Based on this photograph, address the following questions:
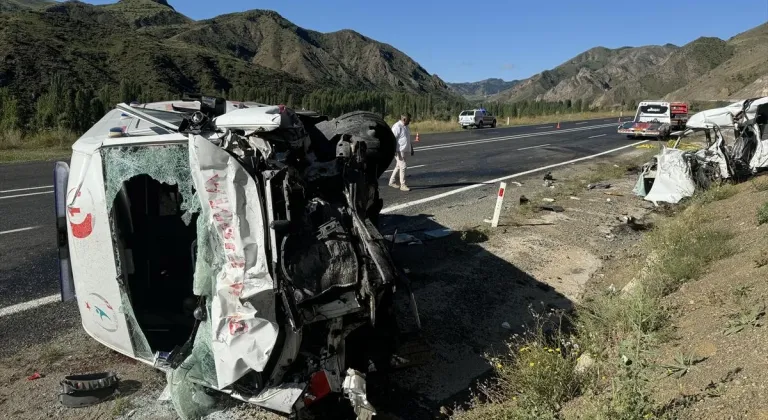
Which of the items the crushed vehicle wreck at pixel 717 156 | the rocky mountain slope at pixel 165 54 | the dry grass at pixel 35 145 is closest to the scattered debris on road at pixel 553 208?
the crushed vehicle wreck at pixel 717 156

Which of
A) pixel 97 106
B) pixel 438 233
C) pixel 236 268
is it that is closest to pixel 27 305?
pixel 236 268

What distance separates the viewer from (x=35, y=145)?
17797 millimetres

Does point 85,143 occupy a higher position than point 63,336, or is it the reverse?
point 85,143

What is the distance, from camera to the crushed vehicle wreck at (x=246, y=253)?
122 inches

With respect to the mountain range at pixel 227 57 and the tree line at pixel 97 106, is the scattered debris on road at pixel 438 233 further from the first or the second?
the mountain range at pixel 227 57

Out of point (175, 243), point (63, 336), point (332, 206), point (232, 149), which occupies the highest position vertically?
point (232, 149)

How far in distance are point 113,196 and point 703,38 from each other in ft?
563

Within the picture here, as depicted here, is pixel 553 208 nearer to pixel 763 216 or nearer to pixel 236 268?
pixel 763 216

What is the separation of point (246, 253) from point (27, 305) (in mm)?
3504

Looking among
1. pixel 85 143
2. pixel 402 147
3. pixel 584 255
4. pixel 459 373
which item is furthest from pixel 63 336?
pixel 402 147

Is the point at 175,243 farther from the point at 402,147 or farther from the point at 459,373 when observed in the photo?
the point at 402,147

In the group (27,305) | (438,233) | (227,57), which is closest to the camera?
(27,305)

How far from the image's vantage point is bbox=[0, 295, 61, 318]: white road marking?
505cm

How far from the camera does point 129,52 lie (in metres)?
61.7
